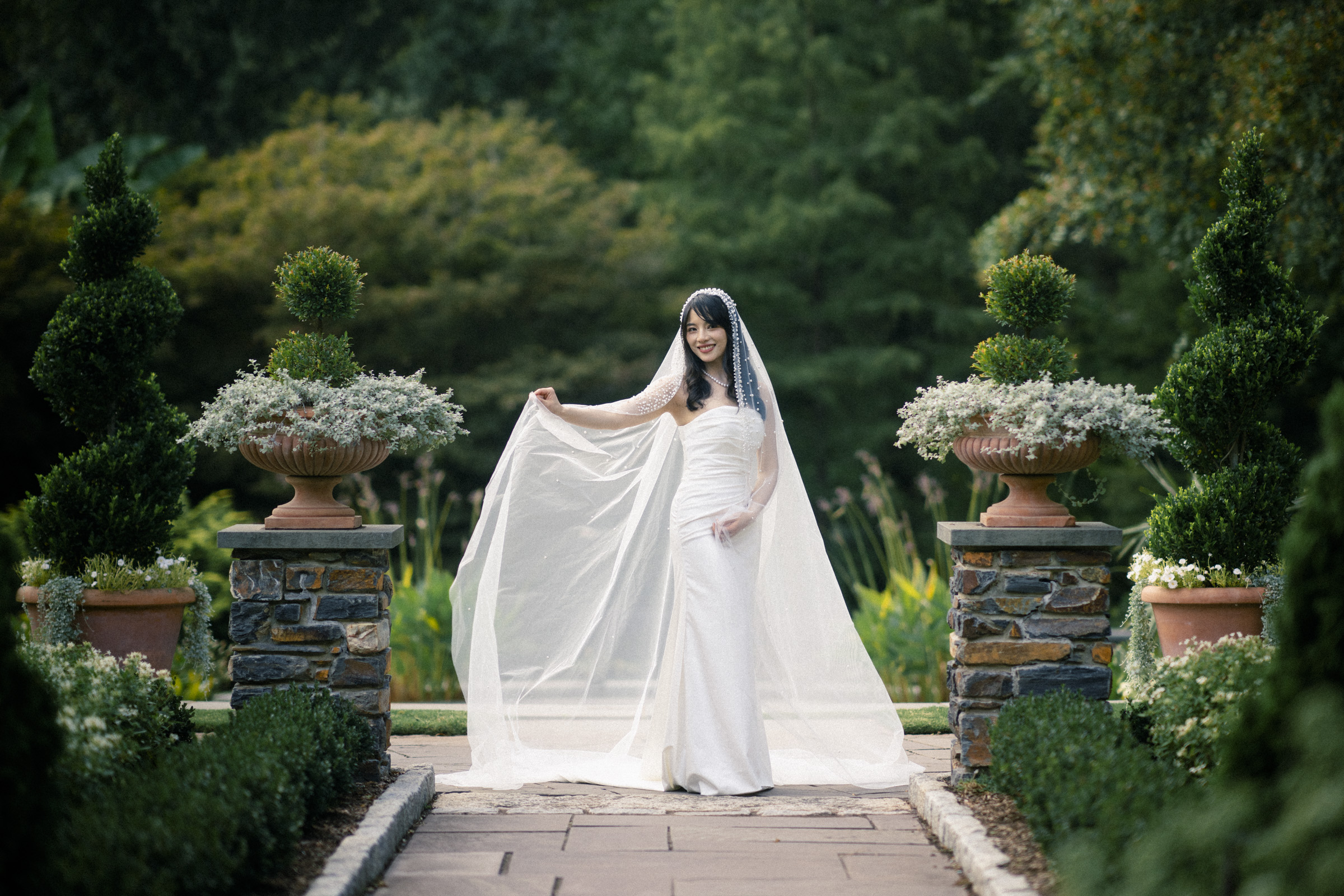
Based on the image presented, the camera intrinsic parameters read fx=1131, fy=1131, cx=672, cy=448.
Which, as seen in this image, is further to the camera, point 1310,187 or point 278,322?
point 278,322

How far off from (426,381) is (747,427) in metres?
8.88

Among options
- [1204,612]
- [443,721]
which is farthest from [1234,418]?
[443,721]

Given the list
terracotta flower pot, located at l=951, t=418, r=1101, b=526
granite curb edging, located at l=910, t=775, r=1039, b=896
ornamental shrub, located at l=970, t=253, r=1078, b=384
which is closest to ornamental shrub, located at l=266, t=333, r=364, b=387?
terracotta flower pot, located at l=951, t=418, r=1101, b=526

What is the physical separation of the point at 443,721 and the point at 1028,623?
3.32m

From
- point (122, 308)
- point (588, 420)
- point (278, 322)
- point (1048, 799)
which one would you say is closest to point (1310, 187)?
point (588, 420)

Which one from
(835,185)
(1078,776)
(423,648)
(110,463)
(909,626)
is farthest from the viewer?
(835,185)

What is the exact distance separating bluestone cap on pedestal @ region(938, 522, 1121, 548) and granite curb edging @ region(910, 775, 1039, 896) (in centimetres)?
98

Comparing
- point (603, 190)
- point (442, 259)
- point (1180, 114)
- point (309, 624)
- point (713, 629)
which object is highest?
point (603, 190)

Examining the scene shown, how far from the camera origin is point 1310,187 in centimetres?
832

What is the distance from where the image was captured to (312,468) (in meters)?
4.62

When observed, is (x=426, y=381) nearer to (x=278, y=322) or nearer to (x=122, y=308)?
(x=278, y=322)

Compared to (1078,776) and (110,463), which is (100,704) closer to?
(110,463)

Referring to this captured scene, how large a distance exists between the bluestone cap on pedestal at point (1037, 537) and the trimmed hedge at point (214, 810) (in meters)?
2.52

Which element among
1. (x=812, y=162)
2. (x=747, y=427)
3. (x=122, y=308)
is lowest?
(x=747, y=427)
